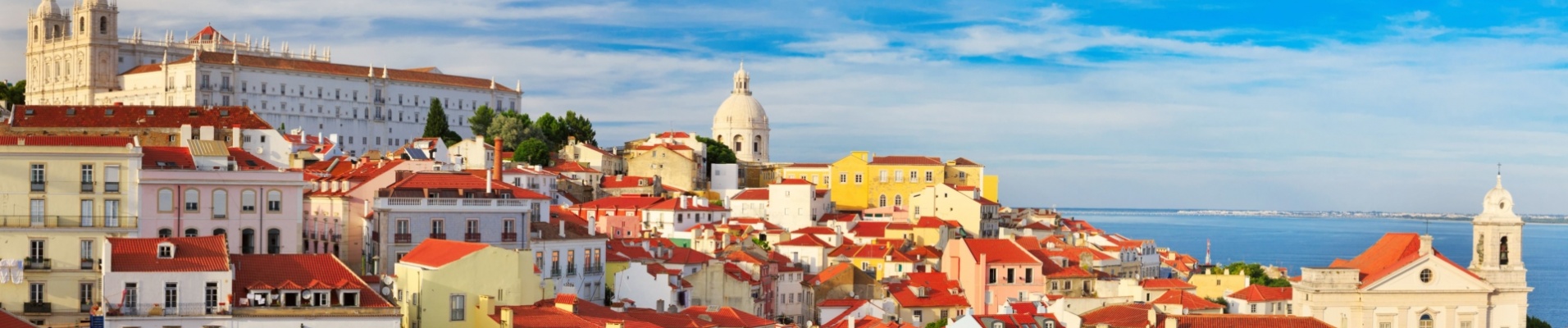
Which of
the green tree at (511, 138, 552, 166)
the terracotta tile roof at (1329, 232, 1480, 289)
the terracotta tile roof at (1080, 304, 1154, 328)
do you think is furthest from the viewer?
the green tree at (511, 138, 552, 166)

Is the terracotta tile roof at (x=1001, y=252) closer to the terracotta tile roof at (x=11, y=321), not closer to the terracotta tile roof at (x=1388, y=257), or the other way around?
the terracotta tile roof at (x=1388, y=257)

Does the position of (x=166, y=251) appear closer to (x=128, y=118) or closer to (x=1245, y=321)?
(x=1245, y=321)

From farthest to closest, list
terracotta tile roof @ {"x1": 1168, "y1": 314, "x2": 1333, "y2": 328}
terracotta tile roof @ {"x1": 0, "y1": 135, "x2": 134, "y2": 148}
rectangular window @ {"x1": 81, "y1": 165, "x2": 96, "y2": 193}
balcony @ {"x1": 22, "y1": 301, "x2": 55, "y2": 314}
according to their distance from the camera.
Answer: terracotta tile roof @ {"x1": 1168, "y1": 314, "x2": 1333, "y2": 328}
terracotta tile roof @ {"x1": 0, "y1": 135, "x2": 134, "y2": 148}
rectangular window @ {"x1": 81, "y1": 165, "x2": 96, "y2": 193}
balcony @ {"x1": 22, "y1": 301, "x2": 55, "y2": 314}

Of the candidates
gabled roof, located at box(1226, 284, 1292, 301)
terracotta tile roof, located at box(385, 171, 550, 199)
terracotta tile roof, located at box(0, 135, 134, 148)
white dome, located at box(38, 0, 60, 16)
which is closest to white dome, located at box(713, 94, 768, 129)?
white dome, located at box(38, 0, 60, 16)

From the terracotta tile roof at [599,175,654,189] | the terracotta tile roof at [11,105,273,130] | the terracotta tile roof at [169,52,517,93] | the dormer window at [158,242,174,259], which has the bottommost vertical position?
the dormer window at [158,242,174,259]

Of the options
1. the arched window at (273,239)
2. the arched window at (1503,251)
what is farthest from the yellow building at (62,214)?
the arched window at (1503,251)

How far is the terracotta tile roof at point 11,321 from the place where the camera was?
101 ft

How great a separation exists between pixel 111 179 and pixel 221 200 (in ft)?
10.1

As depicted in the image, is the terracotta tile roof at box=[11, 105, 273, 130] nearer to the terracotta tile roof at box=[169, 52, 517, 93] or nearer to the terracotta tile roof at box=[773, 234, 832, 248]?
the terracotta tile roof at box=[773, 234, 832, 248]

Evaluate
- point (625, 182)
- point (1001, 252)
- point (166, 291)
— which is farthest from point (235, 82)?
point (166, 291)

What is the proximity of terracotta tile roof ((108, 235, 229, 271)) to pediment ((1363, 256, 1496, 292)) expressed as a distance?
3375cm

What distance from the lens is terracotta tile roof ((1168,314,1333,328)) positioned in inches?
1714

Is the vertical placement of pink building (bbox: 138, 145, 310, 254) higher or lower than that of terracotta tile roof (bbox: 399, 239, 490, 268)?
higher

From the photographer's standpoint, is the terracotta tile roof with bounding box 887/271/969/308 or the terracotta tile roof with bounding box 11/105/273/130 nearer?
the terracotta tile roof with bounding box 887/271/969/308
